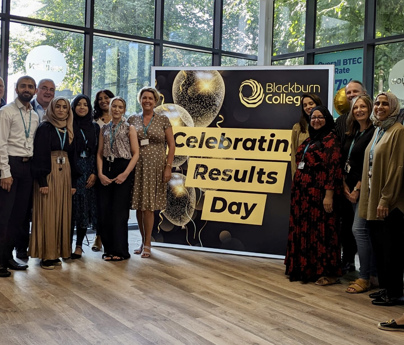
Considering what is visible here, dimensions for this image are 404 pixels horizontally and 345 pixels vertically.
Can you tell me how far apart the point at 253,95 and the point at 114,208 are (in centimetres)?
179

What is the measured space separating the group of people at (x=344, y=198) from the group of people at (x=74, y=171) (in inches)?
57.4

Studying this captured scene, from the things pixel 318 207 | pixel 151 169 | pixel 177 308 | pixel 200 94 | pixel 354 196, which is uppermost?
pixel 200 94

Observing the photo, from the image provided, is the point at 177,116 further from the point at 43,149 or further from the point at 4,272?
the point at 4,272

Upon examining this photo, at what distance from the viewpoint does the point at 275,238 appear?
199 inches

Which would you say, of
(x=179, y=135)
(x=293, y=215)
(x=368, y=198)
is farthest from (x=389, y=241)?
(x=179, y=135)

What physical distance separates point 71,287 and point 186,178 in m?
1.86

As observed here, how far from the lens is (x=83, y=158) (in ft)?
16.1

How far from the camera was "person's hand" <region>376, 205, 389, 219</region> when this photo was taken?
11.1ft

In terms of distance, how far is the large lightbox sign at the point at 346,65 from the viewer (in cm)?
698

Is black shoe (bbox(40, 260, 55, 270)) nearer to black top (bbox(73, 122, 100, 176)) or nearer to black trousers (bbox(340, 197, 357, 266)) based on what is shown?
black top (bbox(73, 122, 100, 176))

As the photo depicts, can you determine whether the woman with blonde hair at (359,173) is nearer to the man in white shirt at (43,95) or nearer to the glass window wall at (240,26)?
the man in white shirt at (43,95)

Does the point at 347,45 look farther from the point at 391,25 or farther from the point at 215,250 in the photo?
the point at 215,250

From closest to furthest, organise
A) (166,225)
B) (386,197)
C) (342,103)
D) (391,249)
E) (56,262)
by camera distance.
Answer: (386,197)
(391,249)
(56,262)
(342,103)
(166,225)

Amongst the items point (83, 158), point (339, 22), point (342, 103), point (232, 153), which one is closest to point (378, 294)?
point (342, 103)
